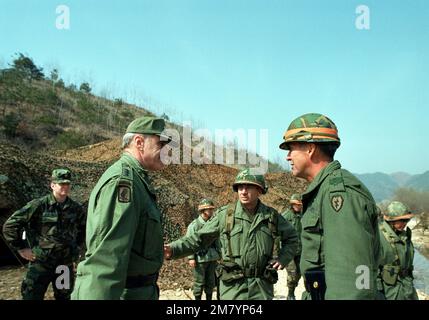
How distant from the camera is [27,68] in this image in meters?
46.8

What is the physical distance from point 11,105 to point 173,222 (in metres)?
28.8

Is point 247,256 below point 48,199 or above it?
below

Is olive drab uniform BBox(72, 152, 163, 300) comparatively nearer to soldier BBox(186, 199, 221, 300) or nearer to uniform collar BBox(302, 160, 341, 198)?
uniform collar BBox(302, 160, 341, 198)

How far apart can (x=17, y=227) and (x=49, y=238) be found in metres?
0.47

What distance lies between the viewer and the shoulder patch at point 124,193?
2.18 m

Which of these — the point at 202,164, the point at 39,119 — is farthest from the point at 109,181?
the point at 39,119

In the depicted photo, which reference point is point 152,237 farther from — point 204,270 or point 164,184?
point 164,184

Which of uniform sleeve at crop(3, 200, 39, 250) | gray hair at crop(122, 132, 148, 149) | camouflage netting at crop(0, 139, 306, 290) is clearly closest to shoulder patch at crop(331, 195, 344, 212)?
gray hair at crop(122, 132, 148, 149)

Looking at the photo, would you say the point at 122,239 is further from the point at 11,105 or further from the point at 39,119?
the point at 11,105

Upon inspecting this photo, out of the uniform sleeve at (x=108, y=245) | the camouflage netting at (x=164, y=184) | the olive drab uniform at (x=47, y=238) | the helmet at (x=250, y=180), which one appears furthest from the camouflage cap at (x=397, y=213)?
the camouflage netting at (x=164, y=184)

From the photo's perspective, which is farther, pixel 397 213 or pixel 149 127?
pixel 397 213

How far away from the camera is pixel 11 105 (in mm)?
34594

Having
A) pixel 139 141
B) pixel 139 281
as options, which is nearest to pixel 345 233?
pixel 139 281
